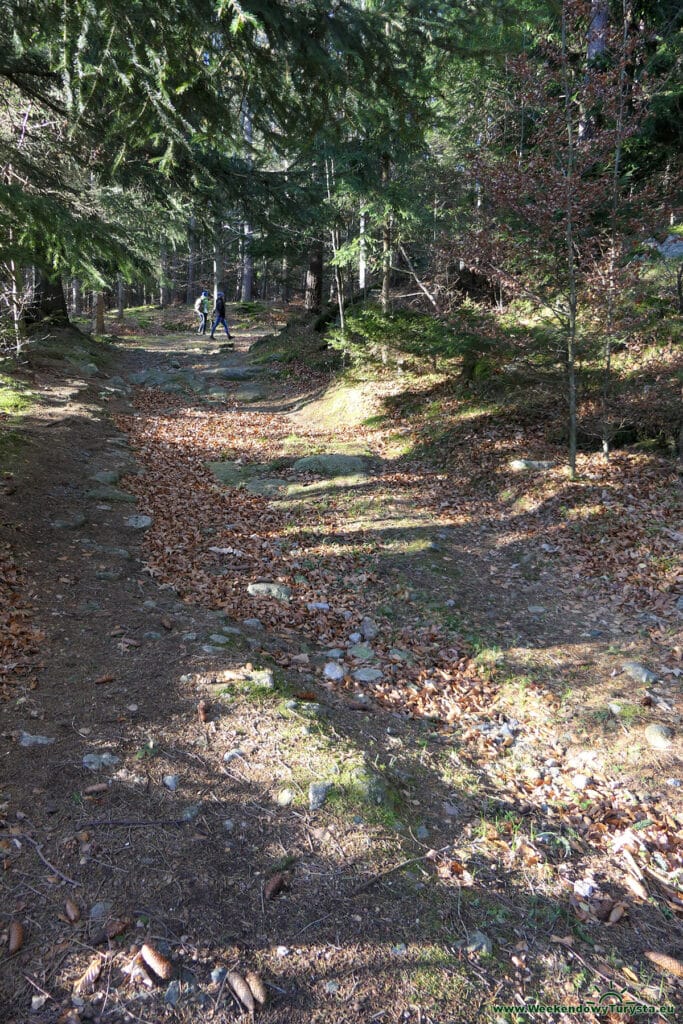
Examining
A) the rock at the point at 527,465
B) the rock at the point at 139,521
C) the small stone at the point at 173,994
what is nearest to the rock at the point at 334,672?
the small stone at the point at 173,994

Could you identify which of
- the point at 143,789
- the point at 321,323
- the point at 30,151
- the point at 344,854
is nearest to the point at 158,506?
the point at 30,151

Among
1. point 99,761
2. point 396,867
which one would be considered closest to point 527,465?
point 396,867

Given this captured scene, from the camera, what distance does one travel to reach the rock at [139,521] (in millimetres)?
7457

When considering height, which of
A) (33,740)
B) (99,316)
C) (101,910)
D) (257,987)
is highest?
(99,316)

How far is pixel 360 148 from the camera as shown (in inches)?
512

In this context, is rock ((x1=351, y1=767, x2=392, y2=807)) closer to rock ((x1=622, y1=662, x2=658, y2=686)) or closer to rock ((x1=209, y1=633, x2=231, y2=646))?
rock ((x1=209, y1=633, x2=231, y2=646))

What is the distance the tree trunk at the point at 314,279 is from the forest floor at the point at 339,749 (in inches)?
610

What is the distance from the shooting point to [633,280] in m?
7.68

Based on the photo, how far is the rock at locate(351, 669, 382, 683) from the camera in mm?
5116

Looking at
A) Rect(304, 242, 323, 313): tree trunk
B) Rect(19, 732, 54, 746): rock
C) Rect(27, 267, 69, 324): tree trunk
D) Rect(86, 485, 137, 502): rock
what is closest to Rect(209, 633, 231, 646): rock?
Rect(19, 732, 54, 746): rock

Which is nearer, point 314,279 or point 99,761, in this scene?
point 99,761

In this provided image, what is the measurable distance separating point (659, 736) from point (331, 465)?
709cm

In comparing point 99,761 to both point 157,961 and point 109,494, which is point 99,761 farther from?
point 109,494

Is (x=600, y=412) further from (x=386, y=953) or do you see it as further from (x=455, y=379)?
(x=386, y=953)
